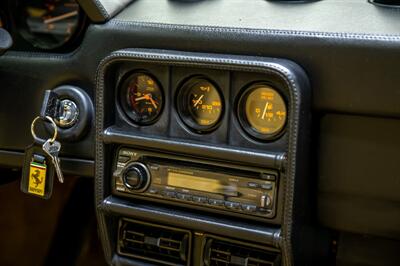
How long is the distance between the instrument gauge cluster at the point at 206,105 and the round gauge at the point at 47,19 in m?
0.39

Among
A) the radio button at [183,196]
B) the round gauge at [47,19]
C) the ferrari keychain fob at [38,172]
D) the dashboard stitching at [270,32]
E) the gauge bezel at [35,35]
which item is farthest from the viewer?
the round gauge at [47,19]

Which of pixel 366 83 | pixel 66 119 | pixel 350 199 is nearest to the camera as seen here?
pixel 366 83

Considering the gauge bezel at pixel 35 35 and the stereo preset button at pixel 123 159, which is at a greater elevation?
the gauge bezel at pixel 35 35

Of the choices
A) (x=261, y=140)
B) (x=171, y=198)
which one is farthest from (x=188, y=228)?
(x=261, y=140)

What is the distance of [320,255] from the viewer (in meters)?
1.29

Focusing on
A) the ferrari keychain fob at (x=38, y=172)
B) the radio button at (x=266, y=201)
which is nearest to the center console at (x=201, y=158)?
the radio button at (x=266, y=201)

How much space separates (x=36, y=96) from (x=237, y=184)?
0.48m

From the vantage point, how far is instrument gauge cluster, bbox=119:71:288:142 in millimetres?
1094

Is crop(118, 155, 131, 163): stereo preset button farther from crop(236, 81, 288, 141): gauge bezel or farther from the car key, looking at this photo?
crop(236, 81, 288, 141): gauge bezel

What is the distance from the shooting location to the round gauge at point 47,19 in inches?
59.6

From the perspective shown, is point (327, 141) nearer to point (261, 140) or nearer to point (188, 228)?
point (261, 140)

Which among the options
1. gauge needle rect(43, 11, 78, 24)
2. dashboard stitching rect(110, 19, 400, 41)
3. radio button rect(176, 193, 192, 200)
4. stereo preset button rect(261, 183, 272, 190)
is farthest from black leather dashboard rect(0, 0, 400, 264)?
gauge needle rect(43, 11, 78, 24)

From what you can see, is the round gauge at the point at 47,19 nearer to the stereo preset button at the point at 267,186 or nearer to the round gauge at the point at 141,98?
the round gauge at the point at 141,98

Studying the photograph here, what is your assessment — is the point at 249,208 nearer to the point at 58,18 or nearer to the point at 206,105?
the point at 206,105
